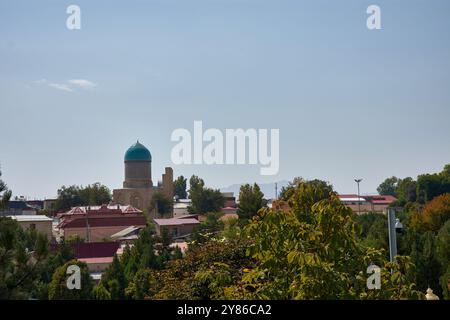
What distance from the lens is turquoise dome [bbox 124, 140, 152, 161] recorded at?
75.5 m

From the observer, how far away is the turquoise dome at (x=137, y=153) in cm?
7553

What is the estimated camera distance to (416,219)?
46188mm

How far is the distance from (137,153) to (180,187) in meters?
34.4

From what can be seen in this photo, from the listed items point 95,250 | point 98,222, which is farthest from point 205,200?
point 95,250

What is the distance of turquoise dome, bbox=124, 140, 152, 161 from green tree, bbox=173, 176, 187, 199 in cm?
3196

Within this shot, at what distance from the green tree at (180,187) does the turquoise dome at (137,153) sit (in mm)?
31961

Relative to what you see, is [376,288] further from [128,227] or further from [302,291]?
[128,227]

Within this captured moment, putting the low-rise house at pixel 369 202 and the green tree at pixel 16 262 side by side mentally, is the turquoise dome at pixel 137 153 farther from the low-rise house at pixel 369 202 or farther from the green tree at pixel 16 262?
the green tree at pixel 16 262

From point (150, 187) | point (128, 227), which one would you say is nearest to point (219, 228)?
point (128, 227)

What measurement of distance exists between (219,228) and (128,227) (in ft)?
44.5

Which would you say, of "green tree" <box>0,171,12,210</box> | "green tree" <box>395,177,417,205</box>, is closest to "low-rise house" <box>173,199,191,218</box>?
"green tree" <box>395,177,417,205</box>

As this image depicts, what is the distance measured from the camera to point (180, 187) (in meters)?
110

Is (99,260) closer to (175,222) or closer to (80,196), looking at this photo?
(175,222)

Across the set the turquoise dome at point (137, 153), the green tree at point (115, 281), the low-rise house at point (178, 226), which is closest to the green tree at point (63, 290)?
the green tree at point (115, 281)
